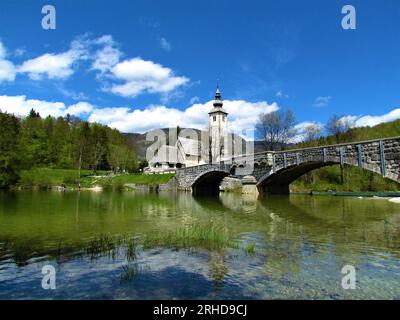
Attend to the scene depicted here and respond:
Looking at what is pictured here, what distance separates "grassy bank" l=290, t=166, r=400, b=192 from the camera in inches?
1903

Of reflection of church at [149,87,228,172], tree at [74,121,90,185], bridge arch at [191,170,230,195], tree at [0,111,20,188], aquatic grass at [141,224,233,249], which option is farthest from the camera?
reflection of church at [149,87,228,172]

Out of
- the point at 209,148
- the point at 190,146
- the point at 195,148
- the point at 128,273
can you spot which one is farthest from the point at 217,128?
the point at 128,273

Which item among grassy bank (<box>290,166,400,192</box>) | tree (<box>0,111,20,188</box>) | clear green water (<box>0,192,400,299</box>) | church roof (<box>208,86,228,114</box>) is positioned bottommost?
clear green water (<box>0,192,400,299</box>)


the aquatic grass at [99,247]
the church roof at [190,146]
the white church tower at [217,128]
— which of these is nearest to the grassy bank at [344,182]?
the white church tower at [217,128]

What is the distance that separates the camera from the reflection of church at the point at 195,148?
3681 inches

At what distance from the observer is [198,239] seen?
11.6 meters

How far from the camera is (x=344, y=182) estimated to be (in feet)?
172

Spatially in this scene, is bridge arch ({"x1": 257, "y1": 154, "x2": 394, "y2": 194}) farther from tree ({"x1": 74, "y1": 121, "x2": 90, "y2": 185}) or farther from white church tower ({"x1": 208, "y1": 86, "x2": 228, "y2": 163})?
tree ({"x1": 74, "y1": 121, "x2": 90, "y2": 185})

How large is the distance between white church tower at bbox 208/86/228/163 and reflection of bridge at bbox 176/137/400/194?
31.6 metres

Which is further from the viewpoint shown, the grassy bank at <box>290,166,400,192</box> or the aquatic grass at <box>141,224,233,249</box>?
the grassy bank at <box>290,166,400,192</box>

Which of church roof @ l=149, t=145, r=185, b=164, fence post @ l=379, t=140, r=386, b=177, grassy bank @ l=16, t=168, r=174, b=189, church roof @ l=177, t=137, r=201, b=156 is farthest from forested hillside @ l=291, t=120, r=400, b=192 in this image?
church roof @ l=149, t=145, r=185, b=164
